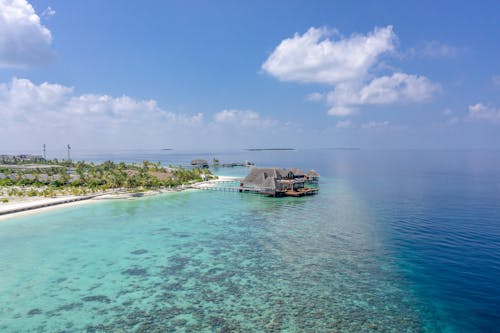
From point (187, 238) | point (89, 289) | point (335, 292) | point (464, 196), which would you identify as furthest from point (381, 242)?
point (464, 196)

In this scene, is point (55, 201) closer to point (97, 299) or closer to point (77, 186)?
point (77, 186)

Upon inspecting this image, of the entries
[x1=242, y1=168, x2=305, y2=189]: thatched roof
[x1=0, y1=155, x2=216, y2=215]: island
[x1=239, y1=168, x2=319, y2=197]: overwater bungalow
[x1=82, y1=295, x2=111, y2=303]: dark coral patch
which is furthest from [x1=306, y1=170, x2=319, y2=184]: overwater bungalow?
[x1=82, y1=295, x2=111, y2=303]: dark coral patch

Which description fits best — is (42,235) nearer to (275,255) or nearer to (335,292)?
(275,255)

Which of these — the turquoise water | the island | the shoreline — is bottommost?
the turquoise water

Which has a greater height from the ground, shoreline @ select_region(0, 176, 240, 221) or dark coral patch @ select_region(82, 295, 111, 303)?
shoreline @ select_region(0, 176, 240, 221)

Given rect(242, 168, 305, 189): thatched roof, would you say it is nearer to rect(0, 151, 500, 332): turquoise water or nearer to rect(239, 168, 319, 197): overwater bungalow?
rect(239, 168, 319, 197): overwater bungalow

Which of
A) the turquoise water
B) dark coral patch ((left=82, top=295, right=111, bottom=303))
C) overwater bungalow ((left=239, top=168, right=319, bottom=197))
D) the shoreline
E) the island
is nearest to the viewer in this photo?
the turquoise water

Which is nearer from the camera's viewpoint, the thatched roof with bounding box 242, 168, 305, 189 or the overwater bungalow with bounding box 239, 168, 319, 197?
the overwater bungalow with bounding box 239, 168, 319, 197
